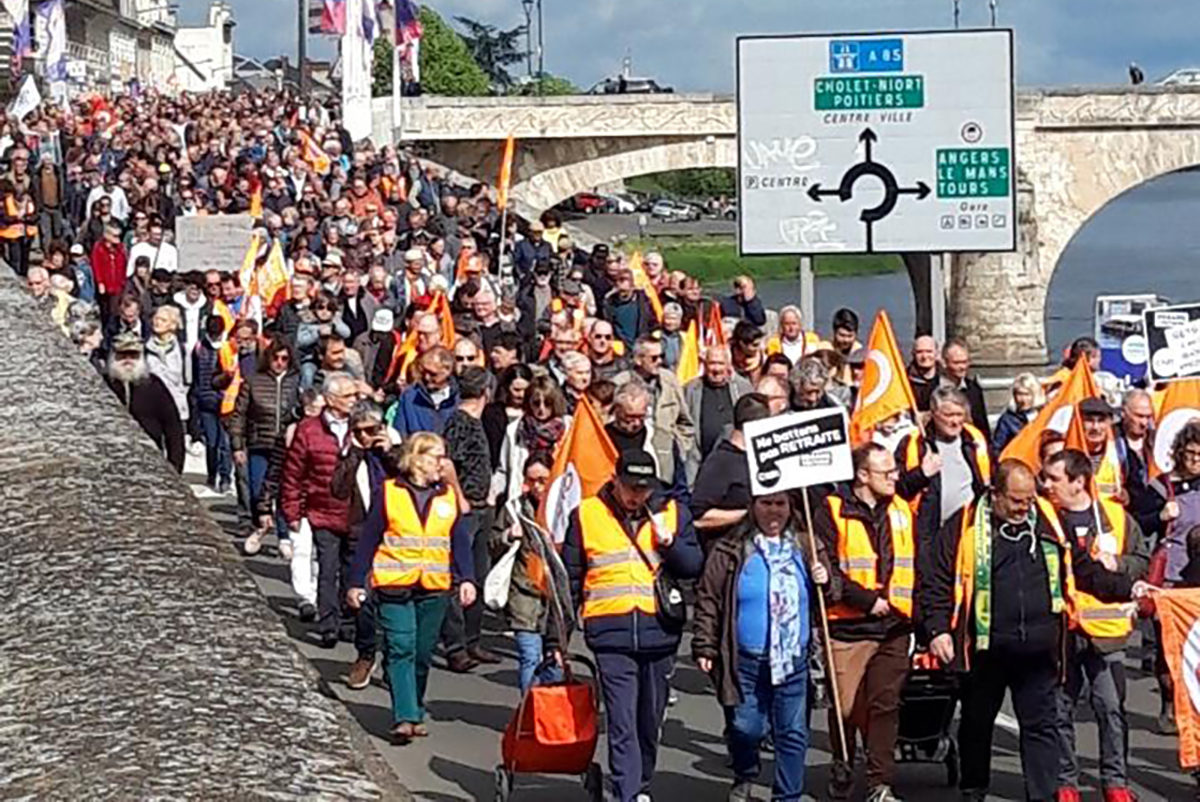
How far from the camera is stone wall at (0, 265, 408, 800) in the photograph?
106 inches

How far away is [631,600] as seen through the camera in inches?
334

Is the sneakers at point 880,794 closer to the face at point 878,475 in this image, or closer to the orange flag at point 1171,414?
the face at point 878,475

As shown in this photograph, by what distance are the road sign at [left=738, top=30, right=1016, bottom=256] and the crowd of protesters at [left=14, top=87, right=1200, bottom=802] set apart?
88 centimetres

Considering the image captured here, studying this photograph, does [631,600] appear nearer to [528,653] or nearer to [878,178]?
[528,653]

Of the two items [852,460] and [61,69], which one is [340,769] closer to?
[852,460]

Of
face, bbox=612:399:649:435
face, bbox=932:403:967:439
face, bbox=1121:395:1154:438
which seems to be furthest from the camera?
face, bbox=1121:395:1154:438

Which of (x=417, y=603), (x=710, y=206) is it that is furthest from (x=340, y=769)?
(x=710, y=206)

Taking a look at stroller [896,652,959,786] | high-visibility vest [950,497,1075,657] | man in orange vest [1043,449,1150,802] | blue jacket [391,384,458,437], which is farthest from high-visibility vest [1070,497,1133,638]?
blue jacket [391,384,458,437]

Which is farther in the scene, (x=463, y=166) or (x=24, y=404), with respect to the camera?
(x=463, y=166)

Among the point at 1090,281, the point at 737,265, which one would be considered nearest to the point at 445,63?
the point at 737,265

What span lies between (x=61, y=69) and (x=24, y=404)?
97.8 ft

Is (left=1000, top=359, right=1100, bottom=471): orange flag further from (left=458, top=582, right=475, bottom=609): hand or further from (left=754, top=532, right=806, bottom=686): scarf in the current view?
(left=458, top=582, right=475, bottom=609): hand

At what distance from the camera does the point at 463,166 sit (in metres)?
51.1

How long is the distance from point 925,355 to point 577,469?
13.0 ft
